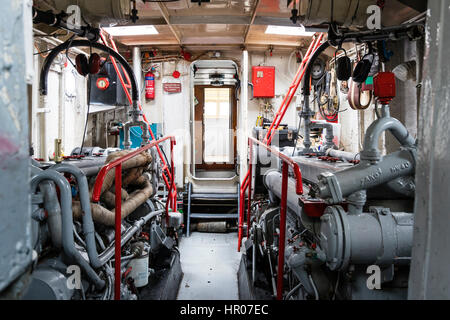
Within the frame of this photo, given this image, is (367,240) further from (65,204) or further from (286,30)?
(286,30)

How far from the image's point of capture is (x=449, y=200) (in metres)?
0.76

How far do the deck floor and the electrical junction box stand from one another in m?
3.26

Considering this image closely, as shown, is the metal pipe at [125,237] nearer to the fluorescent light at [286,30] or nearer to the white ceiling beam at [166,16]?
the white ceiling beam at [166,16]

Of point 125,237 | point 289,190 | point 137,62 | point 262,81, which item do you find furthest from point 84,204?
point 262,81

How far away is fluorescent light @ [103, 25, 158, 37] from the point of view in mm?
5957

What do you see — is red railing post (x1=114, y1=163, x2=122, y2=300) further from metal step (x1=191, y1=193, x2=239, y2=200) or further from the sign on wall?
the sign on wall

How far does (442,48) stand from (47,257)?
7.75ft

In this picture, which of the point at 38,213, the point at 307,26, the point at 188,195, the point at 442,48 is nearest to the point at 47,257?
the point at 38,213

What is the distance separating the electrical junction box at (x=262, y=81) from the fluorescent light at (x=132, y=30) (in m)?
2.39

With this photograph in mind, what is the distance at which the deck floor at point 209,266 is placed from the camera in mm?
3874

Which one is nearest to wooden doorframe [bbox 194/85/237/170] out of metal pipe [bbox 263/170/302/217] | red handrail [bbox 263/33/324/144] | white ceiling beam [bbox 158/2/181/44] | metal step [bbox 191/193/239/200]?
metal step [bbox 191/193/239/200]
